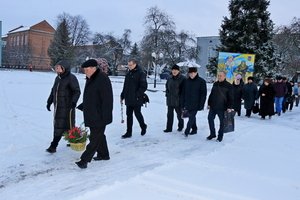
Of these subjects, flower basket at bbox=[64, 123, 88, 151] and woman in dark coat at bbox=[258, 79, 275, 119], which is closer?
flower basket at bbox=[64, 123, 88, 151]

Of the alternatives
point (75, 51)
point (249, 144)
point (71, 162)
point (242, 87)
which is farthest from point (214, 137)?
point (75, 51)

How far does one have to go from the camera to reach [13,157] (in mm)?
5812

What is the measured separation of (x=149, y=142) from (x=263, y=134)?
3731 millimetres

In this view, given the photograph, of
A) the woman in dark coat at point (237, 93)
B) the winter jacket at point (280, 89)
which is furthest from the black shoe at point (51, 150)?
the winter jacket at point (280, 89)

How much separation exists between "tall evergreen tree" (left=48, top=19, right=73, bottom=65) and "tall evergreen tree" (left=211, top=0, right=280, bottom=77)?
40.7 metres

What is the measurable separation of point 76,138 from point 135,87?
215cm

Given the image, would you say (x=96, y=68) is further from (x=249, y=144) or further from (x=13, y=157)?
(x=249, y=144)

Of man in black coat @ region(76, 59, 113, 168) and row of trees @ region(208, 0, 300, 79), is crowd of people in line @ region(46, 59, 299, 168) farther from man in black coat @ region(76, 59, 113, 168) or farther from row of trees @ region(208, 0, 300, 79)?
row of trees @ region(208, 0, 300, 79)

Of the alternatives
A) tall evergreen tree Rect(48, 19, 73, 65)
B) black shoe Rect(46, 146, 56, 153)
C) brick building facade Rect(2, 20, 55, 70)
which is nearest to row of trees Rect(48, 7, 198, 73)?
tall evergreen tree Rect(48, 19, 73, 65)

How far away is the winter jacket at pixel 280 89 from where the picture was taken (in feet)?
49.7

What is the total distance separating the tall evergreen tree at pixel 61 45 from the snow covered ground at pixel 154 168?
5674 centimetres

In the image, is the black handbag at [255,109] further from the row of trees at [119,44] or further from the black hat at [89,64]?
the row of trees at [119,44]

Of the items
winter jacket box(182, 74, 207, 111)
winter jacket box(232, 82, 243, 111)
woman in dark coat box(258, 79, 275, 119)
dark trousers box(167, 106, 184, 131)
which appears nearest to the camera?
winter jacket box(182, 74, 207, 111)

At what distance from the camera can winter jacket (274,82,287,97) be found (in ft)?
49.7
